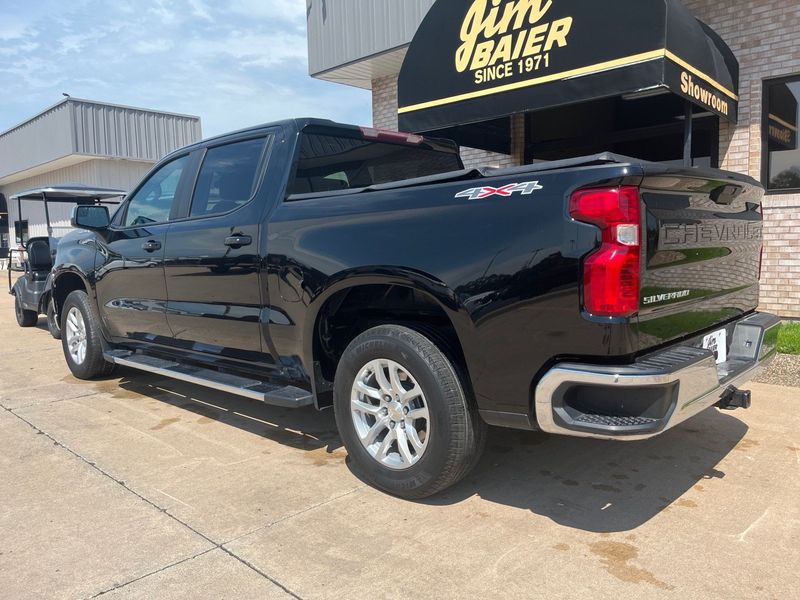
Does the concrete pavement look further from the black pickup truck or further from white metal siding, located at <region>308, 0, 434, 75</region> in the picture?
white metal siding, located at <region>308, 0, 434, 75</region>

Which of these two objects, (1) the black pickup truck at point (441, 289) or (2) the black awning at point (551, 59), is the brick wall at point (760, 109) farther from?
(1) the black pickup truck at point (441, 289)

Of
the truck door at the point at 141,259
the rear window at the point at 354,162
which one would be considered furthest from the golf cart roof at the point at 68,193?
the rear window at the point at 354,162

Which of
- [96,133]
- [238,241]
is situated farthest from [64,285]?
[96,133]

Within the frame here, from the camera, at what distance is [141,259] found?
4.97 meters

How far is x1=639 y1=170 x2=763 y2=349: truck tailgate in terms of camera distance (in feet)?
8.90

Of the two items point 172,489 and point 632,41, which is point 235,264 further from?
point 632,41

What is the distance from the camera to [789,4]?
7262 mm

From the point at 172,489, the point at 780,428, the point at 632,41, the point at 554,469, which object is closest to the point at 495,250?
the point at 554,469

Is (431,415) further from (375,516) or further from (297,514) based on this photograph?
(297,514)

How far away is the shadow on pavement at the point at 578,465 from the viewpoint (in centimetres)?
327

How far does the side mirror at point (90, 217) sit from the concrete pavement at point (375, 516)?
1649 mm

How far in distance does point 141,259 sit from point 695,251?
12.8 feet

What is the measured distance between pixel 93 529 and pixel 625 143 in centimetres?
829

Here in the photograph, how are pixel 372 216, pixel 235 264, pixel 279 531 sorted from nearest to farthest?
pixel 279 531 → pixel 372 216 → pixel 235 264
